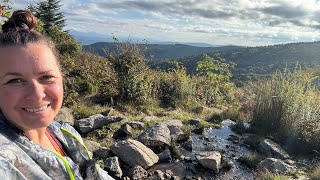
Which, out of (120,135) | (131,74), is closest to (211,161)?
(120,135)

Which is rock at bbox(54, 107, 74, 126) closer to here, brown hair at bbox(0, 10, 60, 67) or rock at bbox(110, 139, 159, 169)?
rock at bbox(110, 139, 159, 169)

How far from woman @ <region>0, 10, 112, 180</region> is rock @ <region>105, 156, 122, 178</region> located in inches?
122

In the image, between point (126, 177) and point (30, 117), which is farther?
point (126, 177)

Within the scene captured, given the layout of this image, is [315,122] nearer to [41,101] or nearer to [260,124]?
[260,124]

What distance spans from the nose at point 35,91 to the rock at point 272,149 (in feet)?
16.5

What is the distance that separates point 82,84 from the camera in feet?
30.0

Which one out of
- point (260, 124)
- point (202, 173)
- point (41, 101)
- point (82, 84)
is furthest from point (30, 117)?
point (82, 84)

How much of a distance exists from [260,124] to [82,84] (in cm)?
458

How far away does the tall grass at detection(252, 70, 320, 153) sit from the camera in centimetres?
627

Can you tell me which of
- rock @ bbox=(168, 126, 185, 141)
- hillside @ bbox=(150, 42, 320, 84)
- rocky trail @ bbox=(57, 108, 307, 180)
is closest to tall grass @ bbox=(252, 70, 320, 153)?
rocky trail @ bbox=(57, 108, 307, 180)

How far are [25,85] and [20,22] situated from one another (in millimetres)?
323

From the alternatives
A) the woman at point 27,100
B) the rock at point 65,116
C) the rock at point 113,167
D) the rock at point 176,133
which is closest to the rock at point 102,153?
the rock at point 113,167

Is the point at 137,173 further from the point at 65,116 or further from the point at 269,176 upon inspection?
the point at 65,116

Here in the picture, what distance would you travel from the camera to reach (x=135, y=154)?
194 inches
